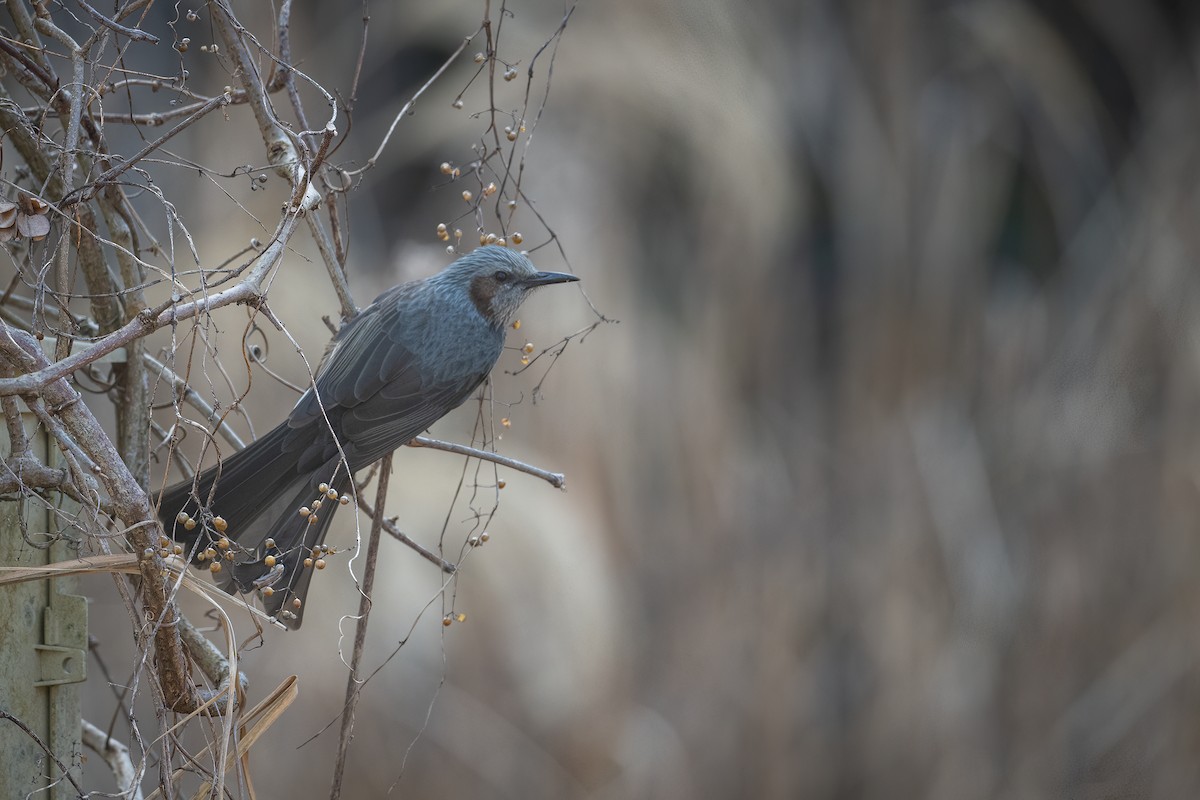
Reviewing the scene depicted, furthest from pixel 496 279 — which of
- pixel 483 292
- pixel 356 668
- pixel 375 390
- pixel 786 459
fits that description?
pixel 786 459

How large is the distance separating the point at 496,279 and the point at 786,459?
1912 millimetres

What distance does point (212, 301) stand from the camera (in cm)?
60

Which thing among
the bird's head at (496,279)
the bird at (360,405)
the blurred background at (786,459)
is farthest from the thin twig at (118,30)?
the blurred background at (786,459)

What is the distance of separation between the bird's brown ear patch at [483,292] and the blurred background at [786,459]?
1215mm

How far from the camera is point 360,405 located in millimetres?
1025

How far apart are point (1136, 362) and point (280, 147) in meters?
2.57

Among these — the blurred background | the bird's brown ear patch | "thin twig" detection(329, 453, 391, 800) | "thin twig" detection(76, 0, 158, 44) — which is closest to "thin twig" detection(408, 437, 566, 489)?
"thin twig" detection(329, 453, 391, 800)

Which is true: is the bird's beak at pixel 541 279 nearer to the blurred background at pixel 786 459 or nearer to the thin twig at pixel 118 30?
the thin twig at pixel 118 30

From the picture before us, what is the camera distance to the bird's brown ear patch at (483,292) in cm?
113

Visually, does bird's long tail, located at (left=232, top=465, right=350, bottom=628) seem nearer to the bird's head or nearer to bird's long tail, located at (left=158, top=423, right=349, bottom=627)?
bird's long tail, located at (left=158, top=423, right=349, bottom=627)

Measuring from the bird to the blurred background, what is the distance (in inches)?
48.6

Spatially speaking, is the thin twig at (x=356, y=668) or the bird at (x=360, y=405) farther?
the bird at (x=360, y=405)

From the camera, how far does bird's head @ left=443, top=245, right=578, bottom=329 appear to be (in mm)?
1112

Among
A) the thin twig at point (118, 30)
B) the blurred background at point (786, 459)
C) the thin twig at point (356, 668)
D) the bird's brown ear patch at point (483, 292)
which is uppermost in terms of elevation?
the blurred background at point (786, 459)
